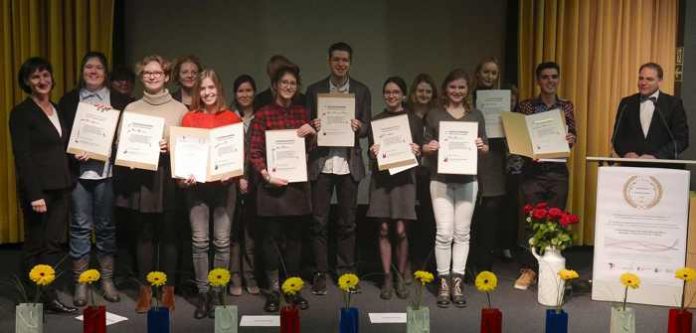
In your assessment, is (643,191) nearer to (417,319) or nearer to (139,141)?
(417,319)

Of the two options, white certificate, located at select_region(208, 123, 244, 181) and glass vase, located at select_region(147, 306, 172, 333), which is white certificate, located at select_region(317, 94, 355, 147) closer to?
white certificate, located at select_region(208, 123, 244, 181)

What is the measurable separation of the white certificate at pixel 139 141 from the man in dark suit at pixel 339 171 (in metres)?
0.95

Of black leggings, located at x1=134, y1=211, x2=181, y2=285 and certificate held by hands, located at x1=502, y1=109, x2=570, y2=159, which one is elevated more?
certificate held by hands, located at x1=502, y1=109, x2=570, y2=159

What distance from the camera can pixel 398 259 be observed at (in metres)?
4.56

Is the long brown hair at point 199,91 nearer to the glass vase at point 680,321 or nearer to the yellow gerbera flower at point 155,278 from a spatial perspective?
the yellow gerbera flower at point 155,278

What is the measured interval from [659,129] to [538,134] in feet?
2.70

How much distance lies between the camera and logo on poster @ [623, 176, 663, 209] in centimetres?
430

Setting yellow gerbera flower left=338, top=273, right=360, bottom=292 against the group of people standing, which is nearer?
yellow gerbera flower left=338, top=273, right=360, bottom=292

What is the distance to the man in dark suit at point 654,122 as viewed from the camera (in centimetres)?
459

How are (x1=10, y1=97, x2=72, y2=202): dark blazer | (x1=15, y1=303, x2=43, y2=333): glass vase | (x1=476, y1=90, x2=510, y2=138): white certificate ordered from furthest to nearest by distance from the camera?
1. (x1=476, y1=90, x2=510, y2=138): white certificate
2. (x1=10, y1=97, x2=72, y2=202): dark blazer
3. (x1=15, y1=303, x2=43, y2=333): glass vase

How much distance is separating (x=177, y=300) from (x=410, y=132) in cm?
181

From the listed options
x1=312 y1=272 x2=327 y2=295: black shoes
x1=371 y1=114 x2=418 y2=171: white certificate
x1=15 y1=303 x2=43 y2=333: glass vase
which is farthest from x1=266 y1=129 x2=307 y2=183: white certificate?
x1=15 y1=303 x2=43 y2=333: glass vase

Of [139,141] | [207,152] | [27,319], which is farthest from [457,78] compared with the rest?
[27,319]

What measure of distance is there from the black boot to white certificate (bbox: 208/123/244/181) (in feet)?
2.37
